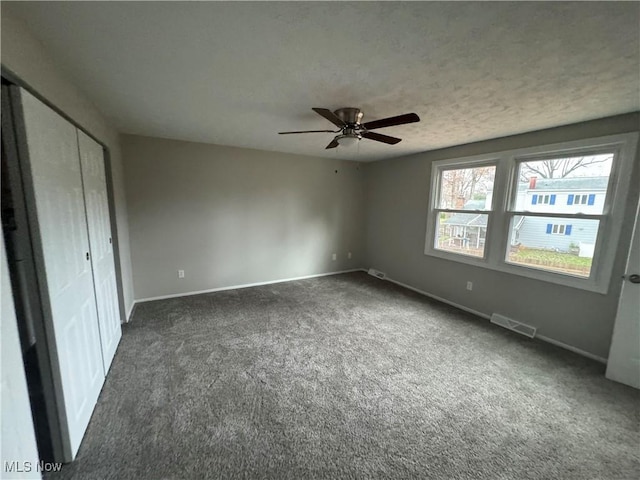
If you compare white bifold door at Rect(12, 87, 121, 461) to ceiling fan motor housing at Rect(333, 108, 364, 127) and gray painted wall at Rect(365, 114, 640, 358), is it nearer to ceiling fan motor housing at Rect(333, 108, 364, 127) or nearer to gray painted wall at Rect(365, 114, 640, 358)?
ceiling fan motor housing at Rect(333, 108, 364, 127)

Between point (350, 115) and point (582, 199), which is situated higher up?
point (350, 115)

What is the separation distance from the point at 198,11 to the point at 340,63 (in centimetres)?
77

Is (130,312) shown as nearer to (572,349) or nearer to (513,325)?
(513,325)

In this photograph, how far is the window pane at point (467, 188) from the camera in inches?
129

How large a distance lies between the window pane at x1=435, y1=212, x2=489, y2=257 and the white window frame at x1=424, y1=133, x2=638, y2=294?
9 cm

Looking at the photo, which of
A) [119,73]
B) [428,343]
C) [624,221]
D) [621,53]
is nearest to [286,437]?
[428,343]

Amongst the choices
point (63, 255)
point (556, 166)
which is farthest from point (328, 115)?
point (556, 166)

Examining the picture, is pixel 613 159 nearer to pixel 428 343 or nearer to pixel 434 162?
pixel 434 162

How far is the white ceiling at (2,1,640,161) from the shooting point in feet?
3.67

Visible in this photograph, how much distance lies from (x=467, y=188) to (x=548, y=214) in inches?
38.9

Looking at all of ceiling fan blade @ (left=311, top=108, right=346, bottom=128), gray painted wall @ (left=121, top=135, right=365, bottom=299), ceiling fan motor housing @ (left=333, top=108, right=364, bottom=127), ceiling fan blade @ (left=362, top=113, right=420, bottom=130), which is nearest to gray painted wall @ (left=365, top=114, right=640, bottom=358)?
gray painted wall @ (left=121, top=135, right=365, bottom=299)

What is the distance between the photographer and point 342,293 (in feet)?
13.4

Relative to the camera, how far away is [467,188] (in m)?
3.51

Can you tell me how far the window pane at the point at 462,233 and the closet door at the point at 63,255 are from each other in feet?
13.2
